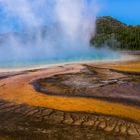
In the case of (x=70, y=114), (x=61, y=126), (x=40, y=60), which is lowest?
(x=61, y=126)

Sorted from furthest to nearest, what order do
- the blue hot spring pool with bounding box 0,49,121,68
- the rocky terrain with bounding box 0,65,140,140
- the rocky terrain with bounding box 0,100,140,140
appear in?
the blue hot spring pool with bounding box 0,49,121,68 < the rocky terrain with bounding box 0,65,140,140 < the rocky terrain with bounding box 0,100,140,140

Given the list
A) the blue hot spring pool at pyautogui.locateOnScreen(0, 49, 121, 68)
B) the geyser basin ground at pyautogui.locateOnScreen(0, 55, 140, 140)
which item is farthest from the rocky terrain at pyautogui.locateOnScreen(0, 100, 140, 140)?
the blue hot spring pool at pyautogui.locateOnScreen(0, 49, 121, 68)

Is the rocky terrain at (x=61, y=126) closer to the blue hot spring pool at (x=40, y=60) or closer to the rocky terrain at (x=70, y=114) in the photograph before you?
the rocky terrain at (x=70, y=114)

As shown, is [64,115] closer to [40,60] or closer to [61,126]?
[61,126]

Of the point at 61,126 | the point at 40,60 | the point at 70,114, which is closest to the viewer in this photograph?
the point at 61,126

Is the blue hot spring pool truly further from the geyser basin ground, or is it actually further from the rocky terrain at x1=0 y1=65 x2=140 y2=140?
the geyser basin ground

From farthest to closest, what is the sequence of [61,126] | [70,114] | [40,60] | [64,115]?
[40,60], [70,114], [64,115], [61,126]

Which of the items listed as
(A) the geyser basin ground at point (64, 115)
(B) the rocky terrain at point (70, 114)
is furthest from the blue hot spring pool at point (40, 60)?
(A) the geyser basin ground at point (64, 115)

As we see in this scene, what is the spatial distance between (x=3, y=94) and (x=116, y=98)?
613 cm

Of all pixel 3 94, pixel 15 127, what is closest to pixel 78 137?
pixel 15 127

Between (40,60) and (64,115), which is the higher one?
(40,60)

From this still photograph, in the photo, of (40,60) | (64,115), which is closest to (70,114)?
(64,115)

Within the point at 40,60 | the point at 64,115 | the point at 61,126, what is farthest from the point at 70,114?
the point at 40,60

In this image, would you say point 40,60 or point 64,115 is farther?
point 40,60
